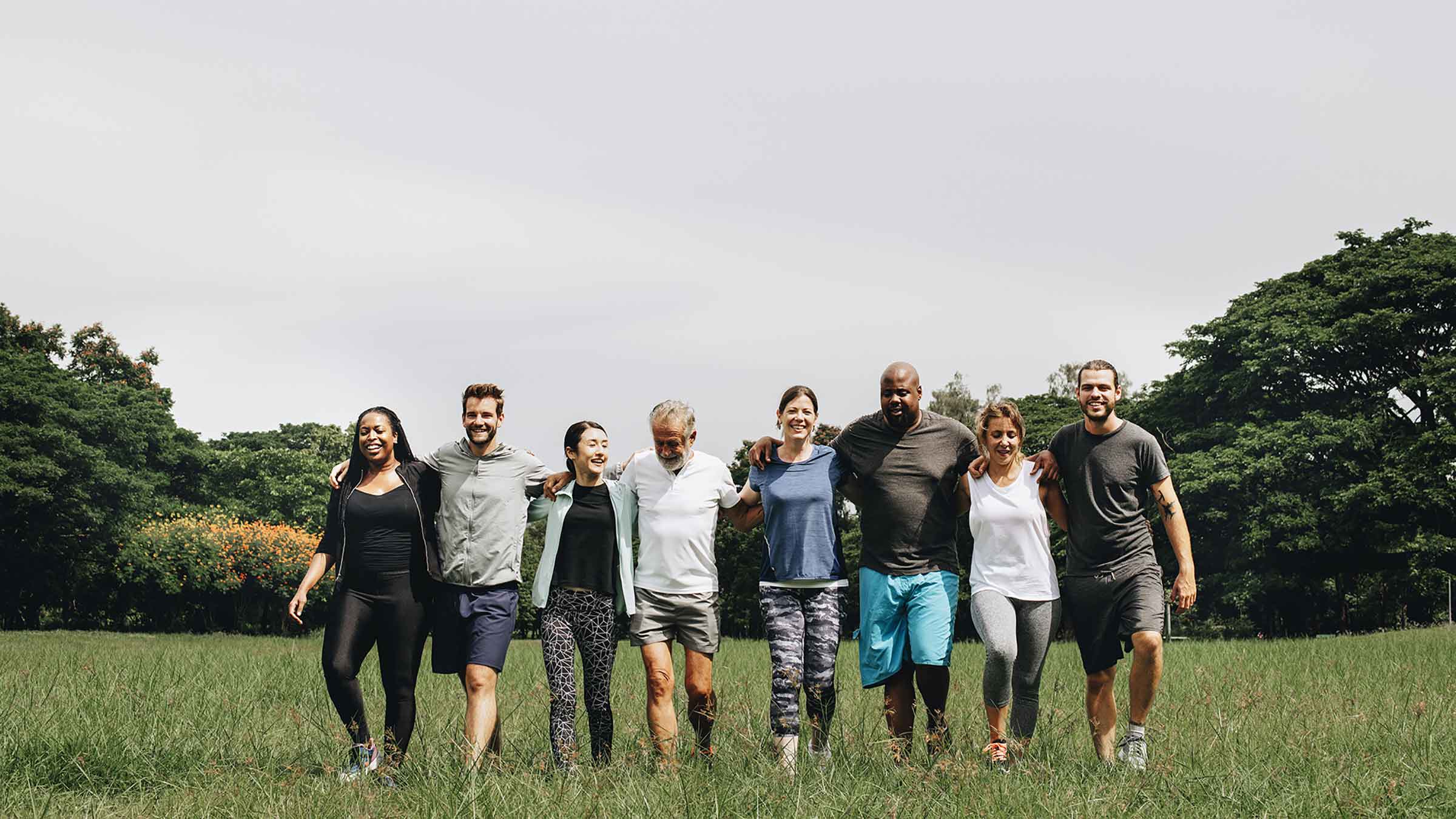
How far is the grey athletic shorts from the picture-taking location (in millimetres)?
6043

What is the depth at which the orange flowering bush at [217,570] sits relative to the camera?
111 ft

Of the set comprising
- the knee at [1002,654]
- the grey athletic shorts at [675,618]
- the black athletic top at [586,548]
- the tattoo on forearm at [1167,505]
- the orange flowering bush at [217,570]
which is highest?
the tattoo on forearm at [1167,505]

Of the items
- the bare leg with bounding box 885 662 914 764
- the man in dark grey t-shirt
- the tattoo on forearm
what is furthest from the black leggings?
the tattoo on forearm

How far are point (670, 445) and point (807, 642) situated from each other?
→ 4.32ft

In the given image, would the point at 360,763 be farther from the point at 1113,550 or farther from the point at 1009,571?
the point at 1113,550

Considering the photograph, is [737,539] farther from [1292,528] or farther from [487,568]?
[487,568]

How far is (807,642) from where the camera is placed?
621cm

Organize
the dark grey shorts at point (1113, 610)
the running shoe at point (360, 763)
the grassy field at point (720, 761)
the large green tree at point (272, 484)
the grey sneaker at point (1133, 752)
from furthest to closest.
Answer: the large green tree at point (272, 484) → the dark grey shorts at point (1113, 610) → the grey sneaker at point (1133, 752) → the running shoe at point (360, 763) → the grassy field at point (720, 761)

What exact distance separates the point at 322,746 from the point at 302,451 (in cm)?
4872

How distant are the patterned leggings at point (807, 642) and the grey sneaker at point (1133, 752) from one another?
5.06ft

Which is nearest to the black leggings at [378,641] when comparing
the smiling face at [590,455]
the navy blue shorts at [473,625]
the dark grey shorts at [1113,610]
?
the navy blue shorts at [473,625]

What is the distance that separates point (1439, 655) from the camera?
547 inches

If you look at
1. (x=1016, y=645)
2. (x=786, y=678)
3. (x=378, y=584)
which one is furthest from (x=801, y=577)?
→ (x=378, y=584)

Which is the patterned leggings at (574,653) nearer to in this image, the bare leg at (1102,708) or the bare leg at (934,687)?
the bare leg at (934,687)
